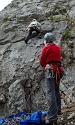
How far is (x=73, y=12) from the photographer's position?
15055 millimetres

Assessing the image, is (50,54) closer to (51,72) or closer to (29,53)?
(51,72)

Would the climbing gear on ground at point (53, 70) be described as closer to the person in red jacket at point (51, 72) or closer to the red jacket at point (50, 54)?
the person in red jacket at point (51, 72)

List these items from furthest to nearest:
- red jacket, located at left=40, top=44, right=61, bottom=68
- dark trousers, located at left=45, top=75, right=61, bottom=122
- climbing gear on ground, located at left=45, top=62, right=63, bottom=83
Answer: red jacket, located at left=40, top=44, right=61, bottom=68 → climbing gear on ground, located at left=45, top=62, right=63, bottom=83 → dark trousers, located at left=45, top=75, right=61, bottom=122

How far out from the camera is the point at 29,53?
41.5 feet

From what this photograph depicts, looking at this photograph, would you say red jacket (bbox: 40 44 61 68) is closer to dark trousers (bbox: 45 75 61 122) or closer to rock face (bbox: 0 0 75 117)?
dark trousers (bbox: 45 75 61 122)

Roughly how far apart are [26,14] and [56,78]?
9.56 metres

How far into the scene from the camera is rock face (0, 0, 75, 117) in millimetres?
10688

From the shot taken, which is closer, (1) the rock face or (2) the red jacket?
(2) the red jacket

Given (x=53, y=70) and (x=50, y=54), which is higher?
(x=50, y=54)

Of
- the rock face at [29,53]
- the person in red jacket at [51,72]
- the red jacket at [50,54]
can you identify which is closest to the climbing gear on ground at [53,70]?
the person in red jacket at [51,72]

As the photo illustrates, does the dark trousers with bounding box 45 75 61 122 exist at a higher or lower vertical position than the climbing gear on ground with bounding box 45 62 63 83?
lower

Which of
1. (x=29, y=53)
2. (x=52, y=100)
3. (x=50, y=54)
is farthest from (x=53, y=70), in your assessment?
(x=29, y=53)

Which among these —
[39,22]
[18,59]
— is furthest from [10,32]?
[18,59]

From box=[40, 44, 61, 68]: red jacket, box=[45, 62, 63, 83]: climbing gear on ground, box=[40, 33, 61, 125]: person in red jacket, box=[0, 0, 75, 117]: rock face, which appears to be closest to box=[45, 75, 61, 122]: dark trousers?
box=[40, 33, 61, 125]: person in red jacket
